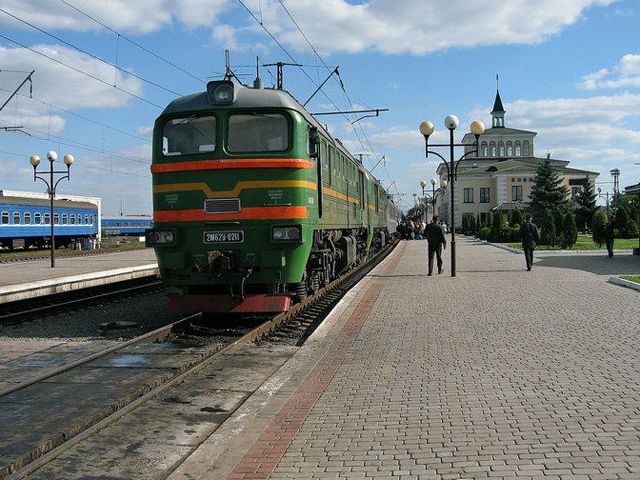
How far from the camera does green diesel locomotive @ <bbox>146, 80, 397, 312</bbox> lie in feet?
33.5

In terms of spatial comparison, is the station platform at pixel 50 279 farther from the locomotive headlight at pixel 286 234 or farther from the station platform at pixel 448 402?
the station platform at pixel 448 402

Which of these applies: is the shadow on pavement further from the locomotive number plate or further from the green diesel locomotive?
the locomotive number plate

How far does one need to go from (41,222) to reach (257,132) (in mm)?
37046

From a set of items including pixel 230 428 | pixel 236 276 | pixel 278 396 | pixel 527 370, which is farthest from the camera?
pixel 236 276

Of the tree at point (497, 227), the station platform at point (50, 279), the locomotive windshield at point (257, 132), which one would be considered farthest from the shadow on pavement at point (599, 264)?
the tree at point (497, 227)

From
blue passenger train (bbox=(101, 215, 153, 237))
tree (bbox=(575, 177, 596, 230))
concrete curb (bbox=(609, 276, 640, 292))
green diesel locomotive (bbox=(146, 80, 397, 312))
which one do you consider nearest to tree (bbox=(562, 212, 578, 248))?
concrete curb (bbox=(609, 276, 640, 292))

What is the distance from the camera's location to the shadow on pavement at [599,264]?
19.4 meters

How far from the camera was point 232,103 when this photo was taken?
10.5 meters

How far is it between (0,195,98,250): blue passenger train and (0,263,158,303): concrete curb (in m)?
19.7

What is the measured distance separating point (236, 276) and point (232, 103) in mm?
2676

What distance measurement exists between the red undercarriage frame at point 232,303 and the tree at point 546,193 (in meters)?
52.2

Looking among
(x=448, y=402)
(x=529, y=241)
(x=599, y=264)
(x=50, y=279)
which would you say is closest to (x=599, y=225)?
(x=599, y=264)

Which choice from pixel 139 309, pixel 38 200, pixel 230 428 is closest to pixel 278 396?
pixel 230 428

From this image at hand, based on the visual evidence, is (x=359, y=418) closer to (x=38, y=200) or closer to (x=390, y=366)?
(x=390, y=366)
